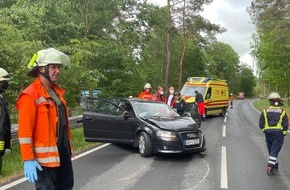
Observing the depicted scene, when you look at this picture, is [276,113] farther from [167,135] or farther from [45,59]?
[45,59]

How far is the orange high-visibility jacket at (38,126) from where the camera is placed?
3236 mm

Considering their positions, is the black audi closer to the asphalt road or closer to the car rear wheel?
the car rear wheel

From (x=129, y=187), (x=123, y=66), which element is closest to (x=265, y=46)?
(x=123, y=66)

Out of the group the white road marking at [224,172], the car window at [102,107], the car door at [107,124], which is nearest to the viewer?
the white road marking at [224,172]

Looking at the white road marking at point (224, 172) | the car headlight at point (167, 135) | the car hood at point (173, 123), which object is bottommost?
the white road marking at point (224, 172)

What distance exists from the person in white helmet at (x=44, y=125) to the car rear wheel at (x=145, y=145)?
18.0 ft

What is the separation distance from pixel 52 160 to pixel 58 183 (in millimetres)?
422

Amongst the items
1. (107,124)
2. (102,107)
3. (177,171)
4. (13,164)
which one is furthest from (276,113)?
(13,164)

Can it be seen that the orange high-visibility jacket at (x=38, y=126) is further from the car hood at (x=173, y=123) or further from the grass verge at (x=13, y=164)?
the car hood at (x=173, y=123)

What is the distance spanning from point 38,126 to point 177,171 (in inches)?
188

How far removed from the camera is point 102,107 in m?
10.6

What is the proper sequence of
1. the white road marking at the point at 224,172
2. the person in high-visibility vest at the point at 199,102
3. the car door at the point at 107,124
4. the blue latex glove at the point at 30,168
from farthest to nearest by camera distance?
the person in high-visibility vest at the point at 199,102
the car door at the point at 107,124
the white road marking at the point at 224,172
the blue latex glove at the point at 30,168

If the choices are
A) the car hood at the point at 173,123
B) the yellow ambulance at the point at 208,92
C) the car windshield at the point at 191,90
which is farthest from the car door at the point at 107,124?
the car windshield at the point at 191,90

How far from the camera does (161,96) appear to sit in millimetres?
15867
